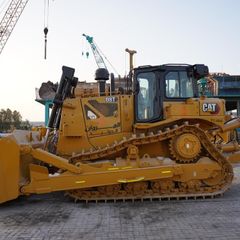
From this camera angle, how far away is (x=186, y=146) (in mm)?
8562

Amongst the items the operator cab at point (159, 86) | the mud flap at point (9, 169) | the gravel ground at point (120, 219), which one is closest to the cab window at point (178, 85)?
the operator cab at point (159, 86)

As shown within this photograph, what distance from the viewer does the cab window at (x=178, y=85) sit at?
9117mm

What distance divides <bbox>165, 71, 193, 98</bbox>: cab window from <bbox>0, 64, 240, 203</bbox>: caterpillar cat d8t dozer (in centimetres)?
2

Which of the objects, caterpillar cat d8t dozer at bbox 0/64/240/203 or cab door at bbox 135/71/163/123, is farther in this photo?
cab door at bbox 135/71/163/123

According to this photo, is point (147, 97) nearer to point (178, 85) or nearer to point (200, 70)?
point (178, 85)

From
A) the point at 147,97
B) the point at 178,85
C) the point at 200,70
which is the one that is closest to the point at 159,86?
the point at 147,97

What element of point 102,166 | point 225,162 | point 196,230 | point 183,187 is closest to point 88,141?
point 102,166

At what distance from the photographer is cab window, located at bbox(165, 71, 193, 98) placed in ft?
29.9

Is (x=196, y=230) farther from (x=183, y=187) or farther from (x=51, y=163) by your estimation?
(x=51, y=163)

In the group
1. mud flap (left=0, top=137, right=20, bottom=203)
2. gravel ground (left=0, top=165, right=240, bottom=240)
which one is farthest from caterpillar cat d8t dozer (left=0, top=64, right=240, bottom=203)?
gravel ground (left=0, top=165, right=240, bottom=240)

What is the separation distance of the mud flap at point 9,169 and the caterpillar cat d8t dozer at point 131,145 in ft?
0.06

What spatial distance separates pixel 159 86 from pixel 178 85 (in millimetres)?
502

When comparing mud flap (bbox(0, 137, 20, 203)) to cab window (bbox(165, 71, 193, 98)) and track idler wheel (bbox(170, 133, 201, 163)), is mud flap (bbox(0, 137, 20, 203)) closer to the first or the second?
track idler wheel (bbox(170, 133, 201, 163))

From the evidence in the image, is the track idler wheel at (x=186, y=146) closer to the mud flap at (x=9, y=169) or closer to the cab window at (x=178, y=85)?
the cab window at (x=178, y=85)
